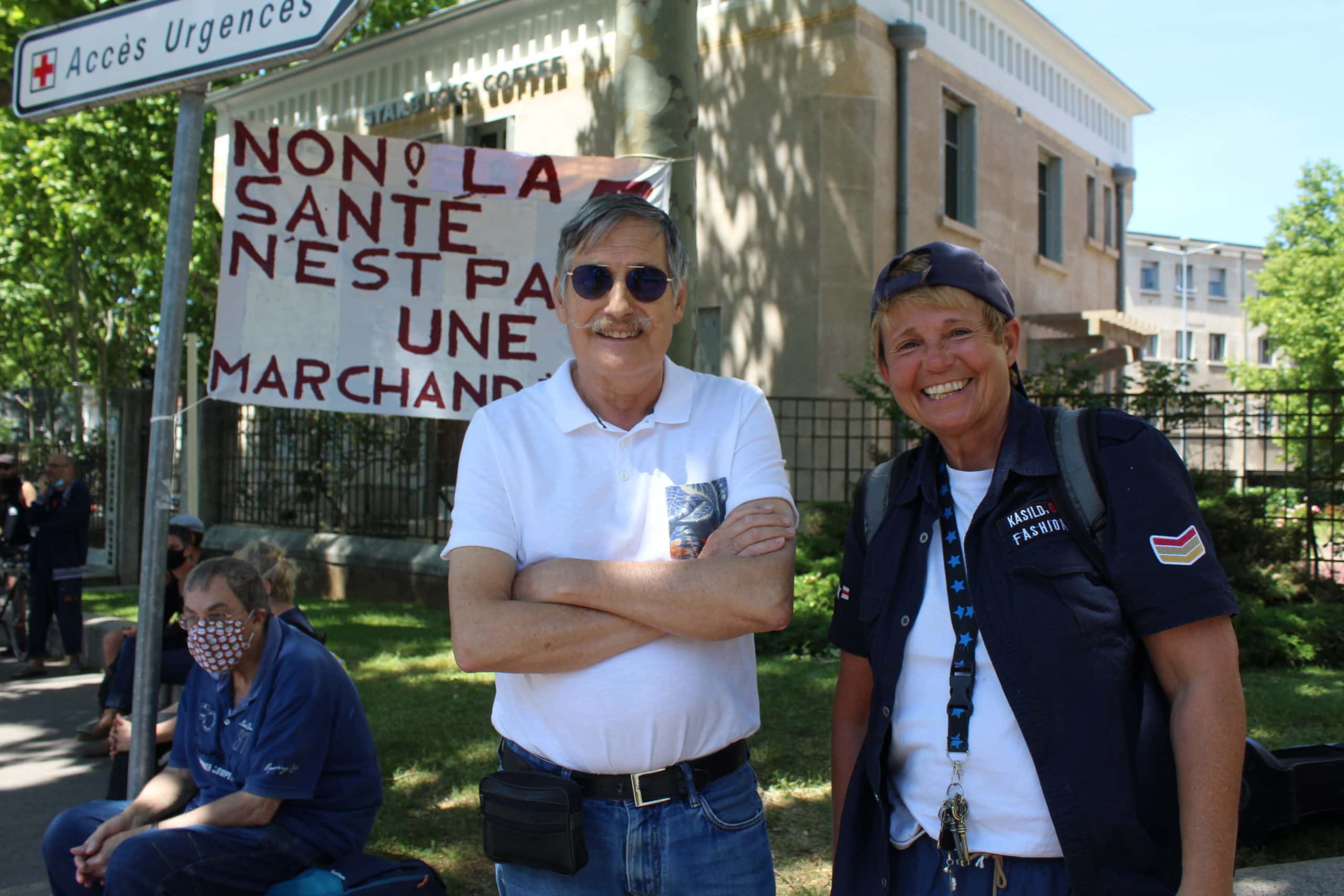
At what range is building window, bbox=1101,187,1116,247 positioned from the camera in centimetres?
1819

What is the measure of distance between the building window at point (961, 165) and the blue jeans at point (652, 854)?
13135 millimetres

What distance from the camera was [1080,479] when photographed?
1.87 meters

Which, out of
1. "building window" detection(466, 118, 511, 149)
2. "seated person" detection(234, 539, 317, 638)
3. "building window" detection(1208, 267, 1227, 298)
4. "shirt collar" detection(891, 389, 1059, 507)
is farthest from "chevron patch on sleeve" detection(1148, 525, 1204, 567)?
"building window" detection(1208, 267, 1227, 298)

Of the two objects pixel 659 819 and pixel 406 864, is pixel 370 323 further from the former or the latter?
pixel 659 819

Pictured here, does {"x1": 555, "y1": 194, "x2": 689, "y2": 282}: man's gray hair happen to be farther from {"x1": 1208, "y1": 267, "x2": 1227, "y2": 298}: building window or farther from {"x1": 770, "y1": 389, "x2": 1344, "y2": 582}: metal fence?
{"x1": 1208, "y1": 267, "x2": 1227, "y2": 298}: building window

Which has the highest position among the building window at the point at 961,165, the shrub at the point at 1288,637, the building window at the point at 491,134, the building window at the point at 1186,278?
the building window at the point at 1186,278

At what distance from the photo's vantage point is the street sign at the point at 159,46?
2793 mm

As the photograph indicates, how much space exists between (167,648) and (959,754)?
17.4ft

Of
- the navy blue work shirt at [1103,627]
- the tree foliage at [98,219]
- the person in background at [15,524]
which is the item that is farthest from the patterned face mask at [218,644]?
the person in background at [15,524]

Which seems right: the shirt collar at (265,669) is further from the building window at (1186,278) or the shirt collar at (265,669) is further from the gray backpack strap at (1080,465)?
the building window at (1186,278)

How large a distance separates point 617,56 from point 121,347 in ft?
101

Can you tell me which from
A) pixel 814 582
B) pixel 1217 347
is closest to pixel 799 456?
pixel 814 582

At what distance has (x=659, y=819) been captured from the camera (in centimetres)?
208

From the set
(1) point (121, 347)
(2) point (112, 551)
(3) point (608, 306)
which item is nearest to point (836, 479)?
(2) point (112, 551)
